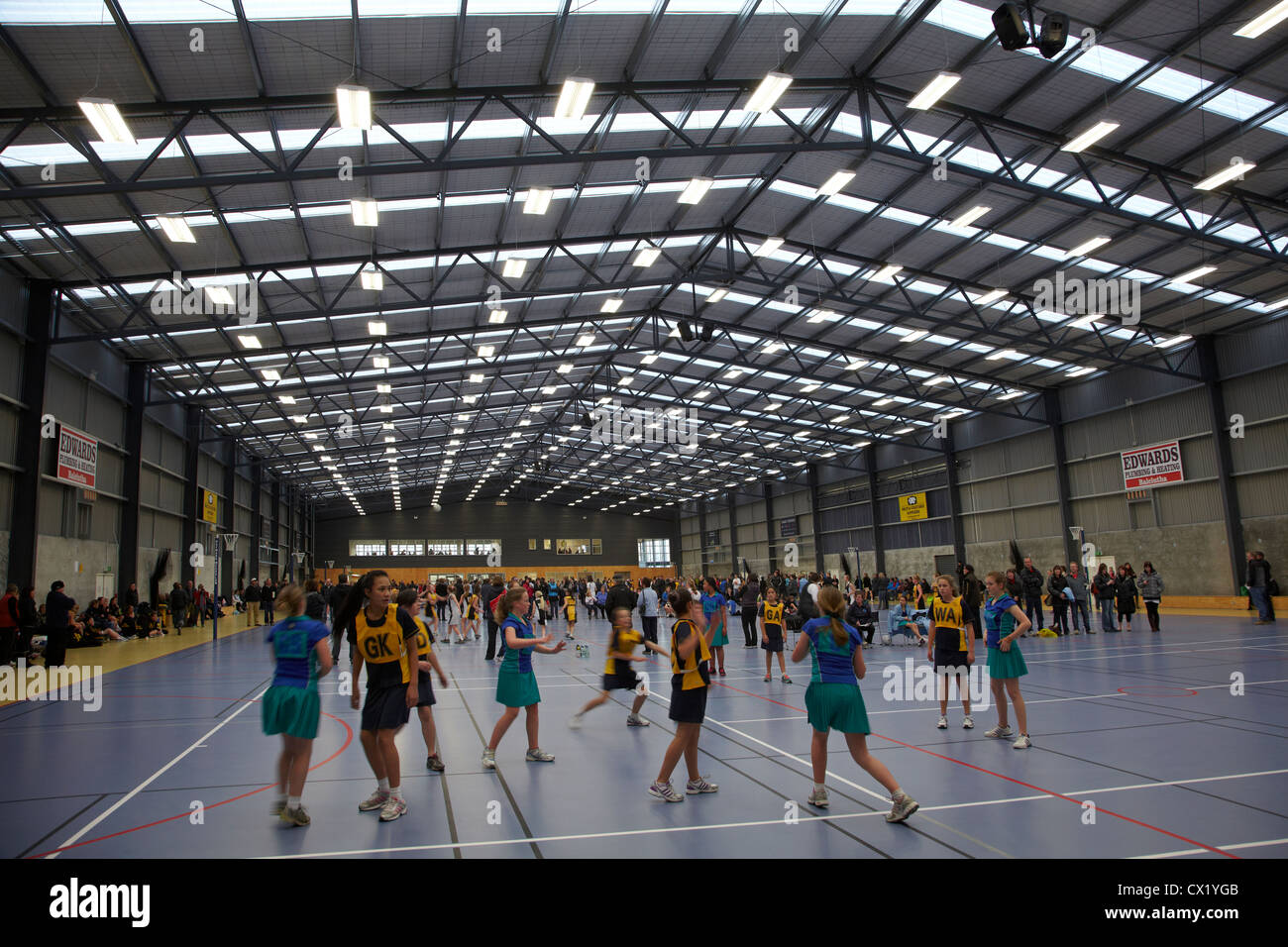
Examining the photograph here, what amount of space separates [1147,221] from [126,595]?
29710 millimetres

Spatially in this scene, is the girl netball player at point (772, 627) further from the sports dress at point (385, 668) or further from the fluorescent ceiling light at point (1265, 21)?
the fluorescent ceiling light at point (1265, 21)

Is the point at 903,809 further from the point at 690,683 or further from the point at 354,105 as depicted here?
the point at 354,105

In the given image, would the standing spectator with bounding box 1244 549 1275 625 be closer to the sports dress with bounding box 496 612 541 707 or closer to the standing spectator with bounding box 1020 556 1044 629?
the standing spectator with bounding box 1020 556 1044 629

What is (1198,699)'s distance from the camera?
9781 mm

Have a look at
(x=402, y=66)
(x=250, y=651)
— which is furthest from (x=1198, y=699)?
(x=250, y=651)

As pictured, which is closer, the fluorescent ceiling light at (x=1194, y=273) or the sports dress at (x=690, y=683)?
the sports dress at (x=690, y=683)

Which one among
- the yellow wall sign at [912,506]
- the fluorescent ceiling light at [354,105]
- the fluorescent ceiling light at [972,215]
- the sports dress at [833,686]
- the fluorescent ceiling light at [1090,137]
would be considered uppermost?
the fluorescent ceiling light at [972,215]

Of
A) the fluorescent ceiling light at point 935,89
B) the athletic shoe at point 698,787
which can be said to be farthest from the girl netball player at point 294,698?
the fluorescent ceiling light at point 935,89

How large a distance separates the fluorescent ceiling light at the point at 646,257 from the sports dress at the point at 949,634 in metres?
14.2

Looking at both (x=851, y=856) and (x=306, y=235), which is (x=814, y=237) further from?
(x=851, y=856)

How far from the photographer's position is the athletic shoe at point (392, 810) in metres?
5.43

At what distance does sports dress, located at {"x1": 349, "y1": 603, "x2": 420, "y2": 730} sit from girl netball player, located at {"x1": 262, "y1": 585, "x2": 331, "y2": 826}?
1.05 ft

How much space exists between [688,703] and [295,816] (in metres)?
3.01
